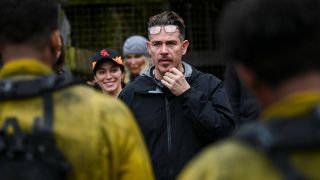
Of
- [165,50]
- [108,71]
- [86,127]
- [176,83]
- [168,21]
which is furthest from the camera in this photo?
[108,71]

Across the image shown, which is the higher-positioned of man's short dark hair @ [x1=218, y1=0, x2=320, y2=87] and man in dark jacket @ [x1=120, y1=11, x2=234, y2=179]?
man's short dark hair @ [x1=218, y1=0, x2=320, y2=87]

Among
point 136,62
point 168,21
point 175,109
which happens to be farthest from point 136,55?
point 175,109

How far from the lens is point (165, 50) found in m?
5.16

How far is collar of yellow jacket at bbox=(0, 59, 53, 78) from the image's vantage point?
292 centimetres

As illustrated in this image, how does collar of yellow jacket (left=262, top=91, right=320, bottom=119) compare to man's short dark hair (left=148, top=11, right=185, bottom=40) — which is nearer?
collar of yellow jacket (left=262, top=91, right=320, bottom=119)

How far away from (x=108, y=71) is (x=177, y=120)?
167 centimetres

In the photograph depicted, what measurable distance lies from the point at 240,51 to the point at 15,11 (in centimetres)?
102

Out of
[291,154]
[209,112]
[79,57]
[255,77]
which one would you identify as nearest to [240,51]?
[255,77]

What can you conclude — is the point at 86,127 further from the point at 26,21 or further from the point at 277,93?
the point at 277,93

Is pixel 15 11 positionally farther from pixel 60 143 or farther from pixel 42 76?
pixel 60 143

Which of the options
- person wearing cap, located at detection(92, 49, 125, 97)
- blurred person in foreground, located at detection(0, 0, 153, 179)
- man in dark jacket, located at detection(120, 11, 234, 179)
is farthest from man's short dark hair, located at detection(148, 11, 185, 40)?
blurred person in foreground, located at detection(0, 0, 153, 179)

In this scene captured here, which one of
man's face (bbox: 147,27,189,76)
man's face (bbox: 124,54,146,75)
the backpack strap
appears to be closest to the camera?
the backpack strap

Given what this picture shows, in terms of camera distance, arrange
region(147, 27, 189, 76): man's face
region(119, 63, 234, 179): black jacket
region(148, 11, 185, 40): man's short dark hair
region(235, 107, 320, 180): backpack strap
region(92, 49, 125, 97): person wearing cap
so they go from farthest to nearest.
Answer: region(92, 49, 125, 97): person wearing cap → region(148, 11, 185, 40): man's short dark hair → region(147, 27, 189, 76): man's face → region(119, 63, 234, 179): black jacket → region(235, 107, 320, 180): backpack strap

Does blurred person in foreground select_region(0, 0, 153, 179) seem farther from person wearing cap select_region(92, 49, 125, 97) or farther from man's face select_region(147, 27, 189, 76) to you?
person wearing cap select_region(92, 49, 125, 97)
